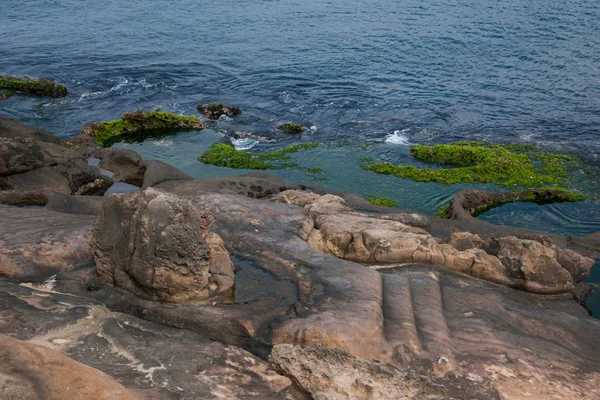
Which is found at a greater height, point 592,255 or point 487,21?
point 487,21

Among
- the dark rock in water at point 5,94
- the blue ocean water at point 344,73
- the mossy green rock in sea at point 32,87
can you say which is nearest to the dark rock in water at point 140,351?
the blue ocean water at point 344,73

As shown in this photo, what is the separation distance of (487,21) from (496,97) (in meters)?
15.8

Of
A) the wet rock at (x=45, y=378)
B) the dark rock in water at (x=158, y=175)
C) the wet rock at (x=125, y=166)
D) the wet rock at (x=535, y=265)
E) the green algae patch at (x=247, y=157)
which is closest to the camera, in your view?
the wet rock at (x=45, y=378)

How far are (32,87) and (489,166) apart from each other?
84.0ft

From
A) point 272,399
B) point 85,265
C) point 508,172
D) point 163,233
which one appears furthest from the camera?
point 508,172

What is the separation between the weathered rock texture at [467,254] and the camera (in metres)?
10.7

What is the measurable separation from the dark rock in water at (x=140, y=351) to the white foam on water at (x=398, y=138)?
18501 mm

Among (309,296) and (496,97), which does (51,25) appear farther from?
(309,296)

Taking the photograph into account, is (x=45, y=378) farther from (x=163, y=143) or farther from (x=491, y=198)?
(x=163, y=143)

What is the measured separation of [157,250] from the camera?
27.2ft

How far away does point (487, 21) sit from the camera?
4278 cm

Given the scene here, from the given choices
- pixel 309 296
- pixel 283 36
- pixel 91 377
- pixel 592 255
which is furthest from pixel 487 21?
pixel 91 377

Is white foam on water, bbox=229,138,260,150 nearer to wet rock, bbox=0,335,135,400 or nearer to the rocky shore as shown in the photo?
the rocky shore

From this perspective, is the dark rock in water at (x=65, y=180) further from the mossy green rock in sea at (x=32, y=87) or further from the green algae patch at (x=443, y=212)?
the mossy green rock in sea at (x=32, y=87)
